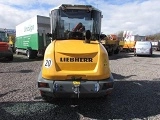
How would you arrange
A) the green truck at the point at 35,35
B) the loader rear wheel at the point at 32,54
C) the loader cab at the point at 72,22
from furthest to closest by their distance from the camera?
1. the loader rear wheel at the point at 32,54
2. the green truck at the point at 35,35
3. the loader cab at the point at 72,22

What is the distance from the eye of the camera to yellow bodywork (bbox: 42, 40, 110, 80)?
5.57 metres

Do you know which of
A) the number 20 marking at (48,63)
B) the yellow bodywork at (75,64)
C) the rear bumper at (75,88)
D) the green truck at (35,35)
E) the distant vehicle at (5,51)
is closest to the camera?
the rear bumper at (75,88)

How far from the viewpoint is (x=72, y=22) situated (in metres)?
7.68

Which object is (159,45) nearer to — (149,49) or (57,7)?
(149,49)

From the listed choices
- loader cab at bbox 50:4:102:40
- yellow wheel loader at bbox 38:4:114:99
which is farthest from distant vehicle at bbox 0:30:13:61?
yellow wheel loader at bbox 38:4:114:99

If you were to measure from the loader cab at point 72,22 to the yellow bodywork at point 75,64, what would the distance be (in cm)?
172

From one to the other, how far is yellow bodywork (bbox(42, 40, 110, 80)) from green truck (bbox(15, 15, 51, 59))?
1046 centimetres

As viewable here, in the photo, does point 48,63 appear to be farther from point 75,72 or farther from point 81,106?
point 81,106

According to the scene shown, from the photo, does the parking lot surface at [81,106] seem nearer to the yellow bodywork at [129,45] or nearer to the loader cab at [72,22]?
the loader cab at [72,22]

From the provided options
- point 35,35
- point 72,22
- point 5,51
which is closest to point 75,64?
point 72,22

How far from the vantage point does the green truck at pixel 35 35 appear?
57.9 ft

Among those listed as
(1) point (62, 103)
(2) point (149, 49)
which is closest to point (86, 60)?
(1) point (62, 103)

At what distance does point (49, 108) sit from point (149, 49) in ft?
70.0

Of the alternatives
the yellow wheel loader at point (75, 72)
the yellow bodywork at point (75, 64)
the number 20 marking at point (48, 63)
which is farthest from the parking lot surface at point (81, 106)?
the number 20 marking at point (48, 63)
